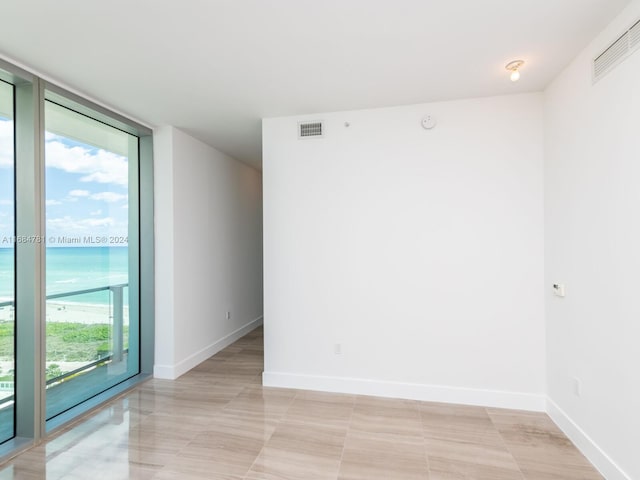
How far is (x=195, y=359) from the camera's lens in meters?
3.92

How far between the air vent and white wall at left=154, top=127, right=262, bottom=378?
150 centimetres

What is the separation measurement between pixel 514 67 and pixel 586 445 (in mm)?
2723

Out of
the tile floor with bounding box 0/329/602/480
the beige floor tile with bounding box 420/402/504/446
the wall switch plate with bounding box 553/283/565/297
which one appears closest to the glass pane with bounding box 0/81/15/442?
the tile floor with bounding box 0/329/602/480

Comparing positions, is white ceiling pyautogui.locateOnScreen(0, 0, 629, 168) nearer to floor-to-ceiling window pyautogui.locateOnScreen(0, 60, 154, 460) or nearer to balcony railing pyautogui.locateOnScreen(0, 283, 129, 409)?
floor-to-ceiling window pyautogui.locateOnScreen(0, 60, 154, 460)

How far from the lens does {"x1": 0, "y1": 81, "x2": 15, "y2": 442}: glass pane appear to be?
234cm

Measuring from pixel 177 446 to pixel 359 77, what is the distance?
10.3 feet

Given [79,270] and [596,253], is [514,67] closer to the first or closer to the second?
[596,253]

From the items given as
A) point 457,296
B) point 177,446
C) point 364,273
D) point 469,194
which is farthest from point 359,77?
point 177,446

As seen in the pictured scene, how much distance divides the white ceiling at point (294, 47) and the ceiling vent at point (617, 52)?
0.16 meters

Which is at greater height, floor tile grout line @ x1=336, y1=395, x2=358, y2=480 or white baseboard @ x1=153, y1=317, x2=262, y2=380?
white baseboard @ x1=153, y1=317, x2=262, y2=380

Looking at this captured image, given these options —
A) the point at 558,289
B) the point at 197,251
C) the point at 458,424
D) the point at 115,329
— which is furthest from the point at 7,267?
the point at 558,289

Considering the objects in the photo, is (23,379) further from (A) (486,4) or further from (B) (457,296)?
(A) (486,4)

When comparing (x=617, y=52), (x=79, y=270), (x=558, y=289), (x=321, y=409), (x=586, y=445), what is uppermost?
(x=617, y=52)

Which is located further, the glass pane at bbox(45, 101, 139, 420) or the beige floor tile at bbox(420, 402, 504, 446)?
the glass pane at bbox(45, 101, 139, 420)
